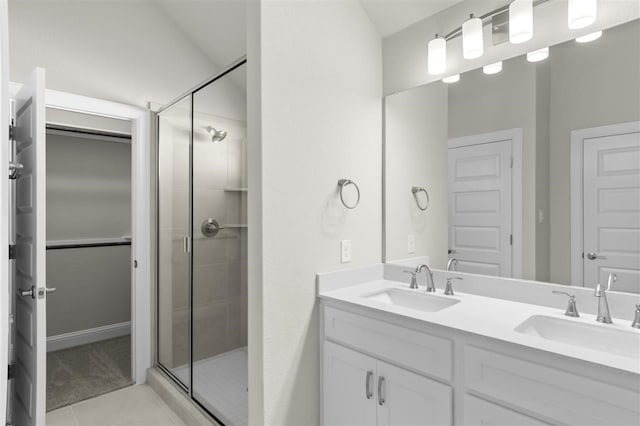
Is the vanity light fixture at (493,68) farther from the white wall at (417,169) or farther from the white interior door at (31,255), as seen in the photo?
the white interior door at (31,255)

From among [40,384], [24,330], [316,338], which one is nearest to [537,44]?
[316,338]

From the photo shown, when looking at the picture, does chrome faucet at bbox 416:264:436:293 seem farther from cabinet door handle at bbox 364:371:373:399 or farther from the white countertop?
cabinet door handle at bbox 364:371:373:399

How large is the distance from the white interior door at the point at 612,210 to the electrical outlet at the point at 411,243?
827 millimetres

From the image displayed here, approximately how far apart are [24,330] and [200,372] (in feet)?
3.38

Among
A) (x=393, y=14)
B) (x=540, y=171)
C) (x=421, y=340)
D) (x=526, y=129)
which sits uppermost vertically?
(x=393, y=14)

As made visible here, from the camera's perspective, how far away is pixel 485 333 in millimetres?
1263

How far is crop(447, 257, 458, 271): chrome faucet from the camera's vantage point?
1940 millimetres

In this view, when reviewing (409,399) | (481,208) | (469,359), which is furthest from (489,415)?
(481,208)

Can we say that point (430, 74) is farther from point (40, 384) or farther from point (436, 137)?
→ point (40, 384)

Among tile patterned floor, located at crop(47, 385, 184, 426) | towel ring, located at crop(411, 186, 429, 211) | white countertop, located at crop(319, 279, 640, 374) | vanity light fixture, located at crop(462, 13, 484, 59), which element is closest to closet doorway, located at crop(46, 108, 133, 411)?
tile patterned floor, located at crop(47, 385, 184, 426)

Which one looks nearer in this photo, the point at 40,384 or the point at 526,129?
the point at 526,129

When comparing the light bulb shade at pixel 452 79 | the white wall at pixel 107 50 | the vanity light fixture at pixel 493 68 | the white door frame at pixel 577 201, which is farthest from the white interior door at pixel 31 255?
the white door frame at pixel 577 201

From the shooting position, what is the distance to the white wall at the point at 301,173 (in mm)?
1639

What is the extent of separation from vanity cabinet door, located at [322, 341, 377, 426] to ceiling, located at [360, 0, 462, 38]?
1.78 metres
